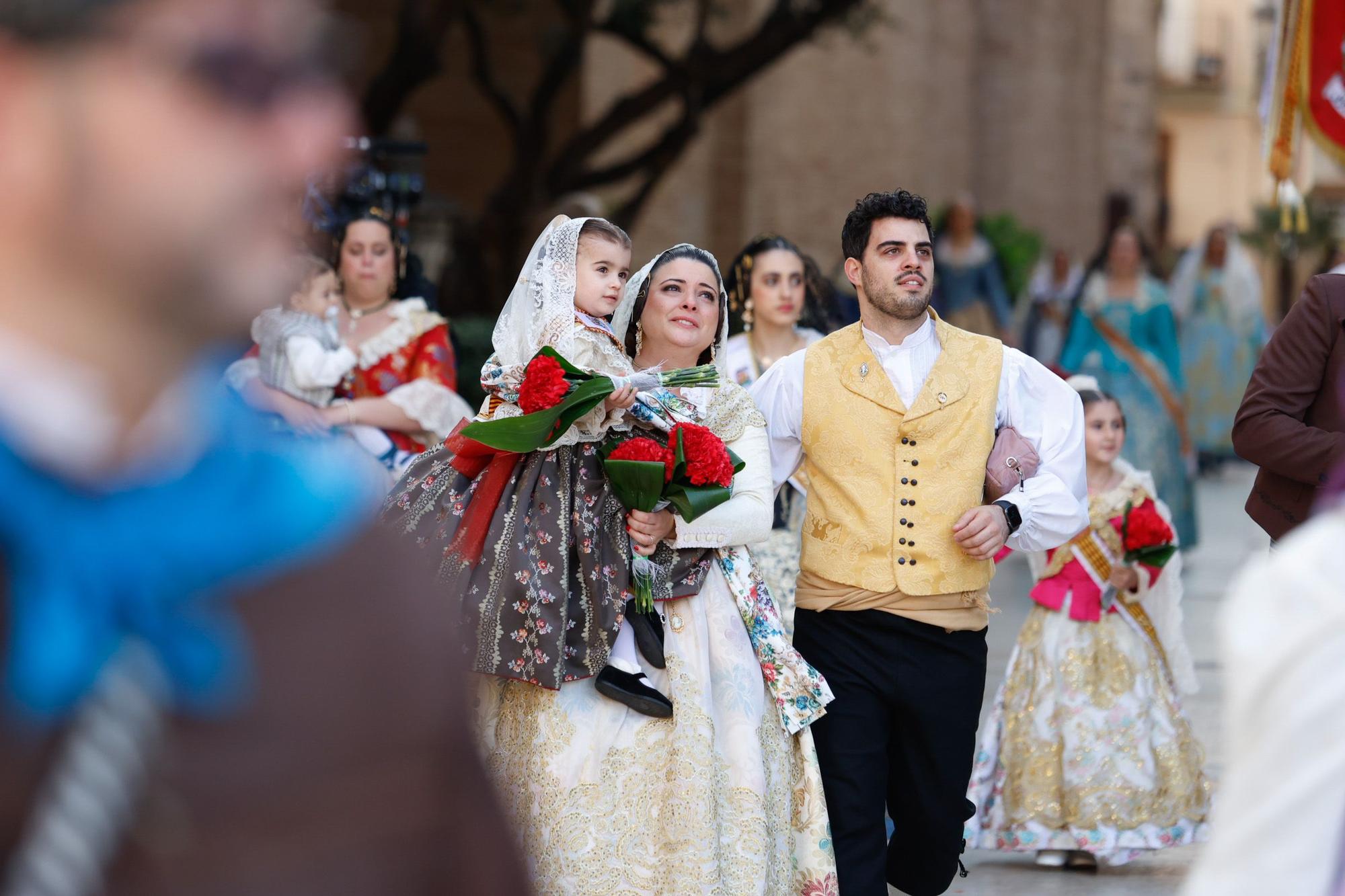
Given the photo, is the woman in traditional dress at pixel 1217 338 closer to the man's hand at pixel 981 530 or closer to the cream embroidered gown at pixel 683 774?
the man's hand at pixel 981 530

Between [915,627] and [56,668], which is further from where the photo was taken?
[915,627]

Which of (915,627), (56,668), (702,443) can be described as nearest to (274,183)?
(56,668)

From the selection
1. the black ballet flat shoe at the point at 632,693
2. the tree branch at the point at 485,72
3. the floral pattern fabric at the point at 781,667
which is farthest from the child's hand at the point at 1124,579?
the tree branch at the point at 485,72

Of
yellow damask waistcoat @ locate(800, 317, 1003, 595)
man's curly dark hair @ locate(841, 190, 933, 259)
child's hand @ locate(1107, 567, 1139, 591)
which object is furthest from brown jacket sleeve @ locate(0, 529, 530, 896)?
child's hand @ locate(1107, 567, 1139, 591)

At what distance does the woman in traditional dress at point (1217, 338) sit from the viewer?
52.7ft

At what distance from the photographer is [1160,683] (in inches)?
229

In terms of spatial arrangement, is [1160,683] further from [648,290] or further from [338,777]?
[338,777]

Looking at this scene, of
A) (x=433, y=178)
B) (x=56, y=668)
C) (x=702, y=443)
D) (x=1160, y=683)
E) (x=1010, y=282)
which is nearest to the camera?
(x=56, y=668)

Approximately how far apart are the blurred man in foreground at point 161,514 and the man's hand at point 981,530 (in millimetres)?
3265

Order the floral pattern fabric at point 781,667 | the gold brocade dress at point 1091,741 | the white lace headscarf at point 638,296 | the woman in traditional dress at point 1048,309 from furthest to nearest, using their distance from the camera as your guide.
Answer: the woman in traditional dress at point 1048,309, the gold brocade dress at point 1091,741, the white lace headscarf at point 638,296, the floral pattern fabric at point 781,667

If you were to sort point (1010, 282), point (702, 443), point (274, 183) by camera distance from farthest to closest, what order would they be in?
point (1010, 282) < point (702, 443) < point (274, 183)

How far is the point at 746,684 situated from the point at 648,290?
3.59 feet

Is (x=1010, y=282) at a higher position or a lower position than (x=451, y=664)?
lower

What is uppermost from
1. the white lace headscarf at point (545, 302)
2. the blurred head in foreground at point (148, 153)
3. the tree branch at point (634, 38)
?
the tree branch at point (634, 38)
